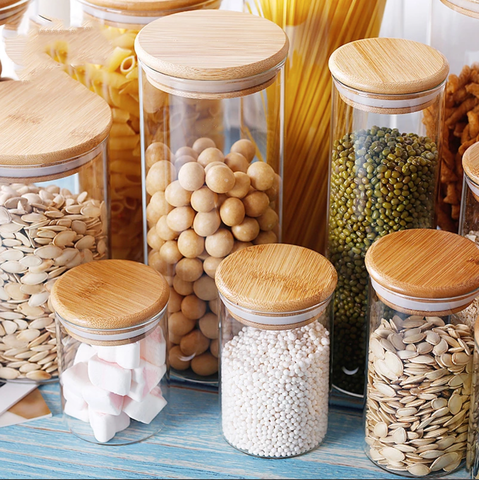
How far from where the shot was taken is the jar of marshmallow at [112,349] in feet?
2.56

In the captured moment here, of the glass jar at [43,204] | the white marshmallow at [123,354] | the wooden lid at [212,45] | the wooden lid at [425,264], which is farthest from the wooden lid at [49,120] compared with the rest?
the wooden lid at [425,264]

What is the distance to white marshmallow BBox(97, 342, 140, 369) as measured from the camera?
0.79m

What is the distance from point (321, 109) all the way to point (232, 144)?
13 cm

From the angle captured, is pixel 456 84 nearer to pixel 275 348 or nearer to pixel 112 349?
pixel 275 348

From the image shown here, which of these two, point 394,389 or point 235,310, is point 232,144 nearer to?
point 235,310

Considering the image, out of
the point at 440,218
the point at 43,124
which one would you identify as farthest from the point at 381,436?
the point at 43,124

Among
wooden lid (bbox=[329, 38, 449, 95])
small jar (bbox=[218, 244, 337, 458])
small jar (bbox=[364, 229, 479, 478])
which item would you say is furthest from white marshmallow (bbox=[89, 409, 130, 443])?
wooden lid (bbox=[329, 38, 449, 95])

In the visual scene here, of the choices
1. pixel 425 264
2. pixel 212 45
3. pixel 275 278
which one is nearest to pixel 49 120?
pixel 212 45

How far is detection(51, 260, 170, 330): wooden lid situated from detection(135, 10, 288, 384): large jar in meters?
0.06

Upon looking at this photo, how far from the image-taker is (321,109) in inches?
37.2

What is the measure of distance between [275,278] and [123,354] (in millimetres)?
177

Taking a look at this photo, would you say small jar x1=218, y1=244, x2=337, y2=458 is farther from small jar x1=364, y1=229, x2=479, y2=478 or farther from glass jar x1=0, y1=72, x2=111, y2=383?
glass jar x1=0, y1=72, x2=111, y2=383

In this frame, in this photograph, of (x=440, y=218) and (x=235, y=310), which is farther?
(x=440, y=218)

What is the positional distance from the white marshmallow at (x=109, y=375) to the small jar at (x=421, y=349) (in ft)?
0.84
